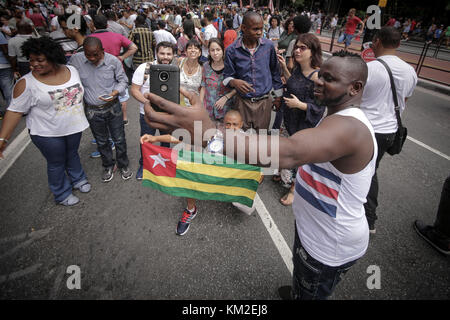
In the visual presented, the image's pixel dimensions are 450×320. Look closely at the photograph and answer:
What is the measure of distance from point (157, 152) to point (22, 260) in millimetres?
1829

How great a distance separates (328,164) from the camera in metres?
1.34

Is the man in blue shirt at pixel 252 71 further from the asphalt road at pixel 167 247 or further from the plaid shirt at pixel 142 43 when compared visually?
the plaid shirt at pixel 142 43

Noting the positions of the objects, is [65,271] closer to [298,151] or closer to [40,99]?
[40,99]

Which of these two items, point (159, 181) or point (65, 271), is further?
point (159, 181)

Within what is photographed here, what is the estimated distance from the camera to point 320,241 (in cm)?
152

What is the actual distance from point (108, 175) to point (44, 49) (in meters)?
1.94

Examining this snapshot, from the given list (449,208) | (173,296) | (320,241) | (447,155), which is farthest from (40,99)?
(447,155)

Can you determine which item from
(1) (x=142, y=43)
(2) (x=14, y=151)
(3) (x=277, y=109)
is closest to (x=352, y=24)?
(1) (x=142, y=43)

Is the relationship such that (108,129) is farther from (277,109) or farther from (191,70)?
(277,109)

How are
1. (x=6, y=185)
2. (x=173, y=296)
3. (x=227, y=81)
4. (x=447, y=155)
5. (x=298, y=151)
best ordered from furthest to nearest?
(x=447, y=155)
(x=6, y=185)
(x=227, y=81)
(x=173, y=296)
(x=298, y=151)

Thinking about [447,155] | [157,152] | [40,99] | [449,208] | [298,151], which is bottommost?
[447,155]

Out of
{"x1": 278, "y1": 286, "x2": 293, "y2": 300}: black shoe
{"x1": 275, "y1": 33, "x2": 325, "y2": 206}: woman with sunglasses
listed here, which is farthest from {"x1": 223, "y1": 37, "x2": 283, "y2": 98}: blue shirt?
{"x1": 278, "y1": 286, "x2": 293, "y2": 300}: black shoe

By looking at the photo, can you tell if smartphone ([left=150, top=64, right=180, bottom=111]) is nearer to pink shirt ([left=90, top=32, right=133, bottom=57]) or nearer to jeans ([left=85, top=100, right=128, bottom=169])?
jeans ([left=85, top=100, right=128, bottom=169])
